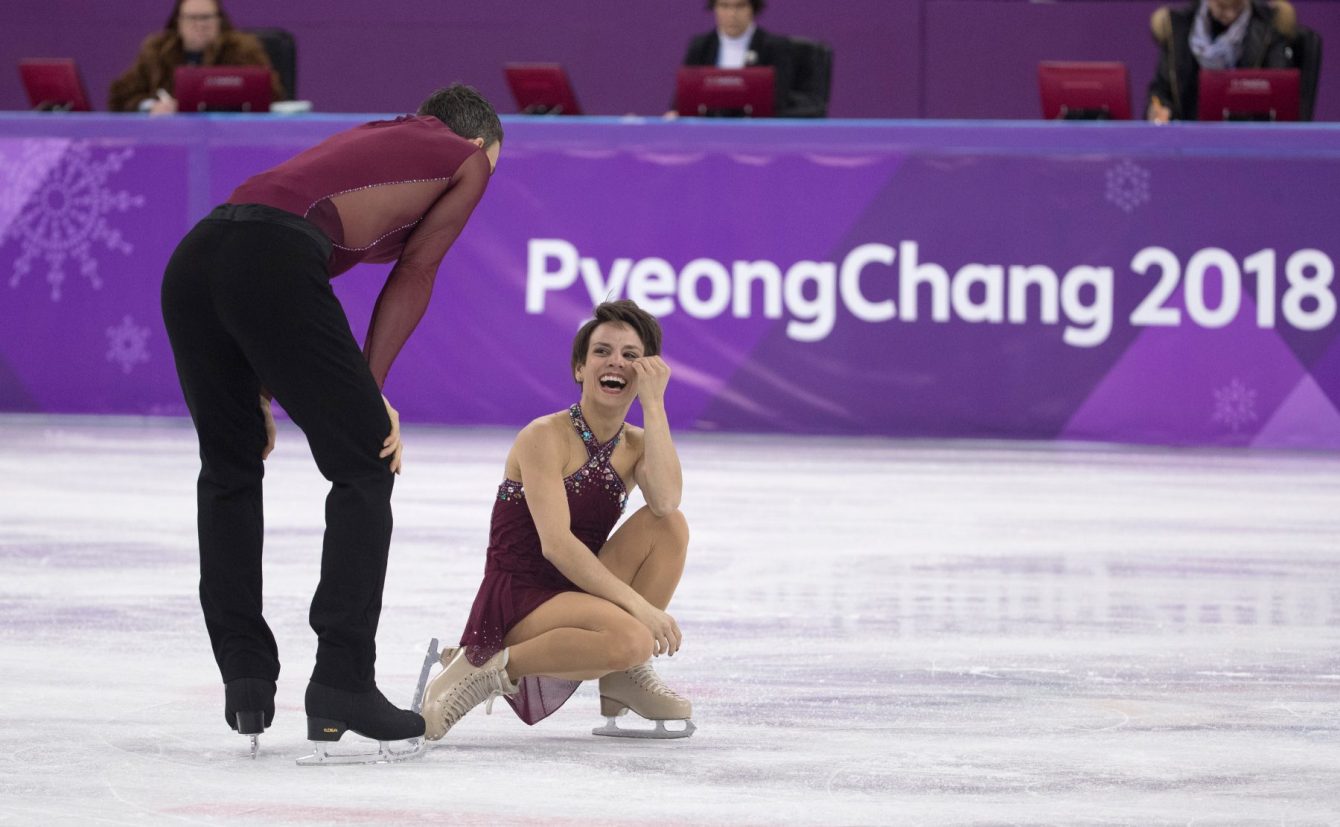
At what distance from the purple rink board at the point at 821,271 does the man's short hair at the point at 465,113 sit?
5944 mm

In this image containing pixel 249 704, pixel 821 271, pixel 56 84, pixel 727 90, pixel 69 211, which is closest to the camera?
pixel 249 704

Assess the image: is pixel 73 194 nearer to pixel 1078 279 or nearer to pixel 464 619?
pixel 1078 279

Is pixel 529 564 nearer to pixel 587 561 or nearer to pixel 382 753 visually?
pixel 587 561

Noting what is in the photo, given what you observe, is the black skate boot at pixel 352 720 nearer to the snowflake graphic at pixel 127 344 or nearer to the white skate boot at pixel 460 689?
the white skate boot at pixel 460 689

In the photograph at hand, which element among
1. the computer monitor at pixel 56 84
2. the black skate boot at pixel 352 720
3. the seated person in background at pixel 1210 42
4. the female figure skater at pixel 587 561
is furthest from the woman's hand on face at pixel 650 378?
the computer monitor at pixel 56 84

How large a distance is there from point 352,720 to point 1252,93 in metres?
7.12

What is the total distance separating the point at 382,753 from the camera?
3.83 m

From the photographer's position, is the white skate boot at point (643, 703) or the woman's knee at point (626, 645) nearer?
the woman's knee at point (626, 645)

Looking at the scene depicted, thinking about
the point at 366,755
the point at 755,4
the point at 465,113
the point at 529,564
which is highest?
the point at 465,113

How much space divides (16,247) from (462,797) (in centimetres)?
770

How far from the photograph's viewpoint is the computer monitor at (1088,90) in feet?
32.1

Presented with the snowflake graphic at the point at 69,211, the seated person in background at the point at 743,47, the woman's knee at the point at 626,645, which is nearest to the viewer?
the woman's knee at the point at 626,645

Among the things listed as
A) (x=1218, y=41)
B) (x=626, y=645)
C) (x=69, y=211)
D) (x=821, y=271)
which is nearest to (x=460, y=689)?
(x=626, y=645)

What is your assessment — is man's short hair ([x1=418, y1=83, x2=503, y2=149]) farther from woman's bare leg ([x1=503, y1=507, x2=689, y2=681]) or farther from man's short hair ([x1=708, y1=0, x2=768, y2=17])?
man's short hair ([x1=708, y1=0, x2=768, y2=17])
